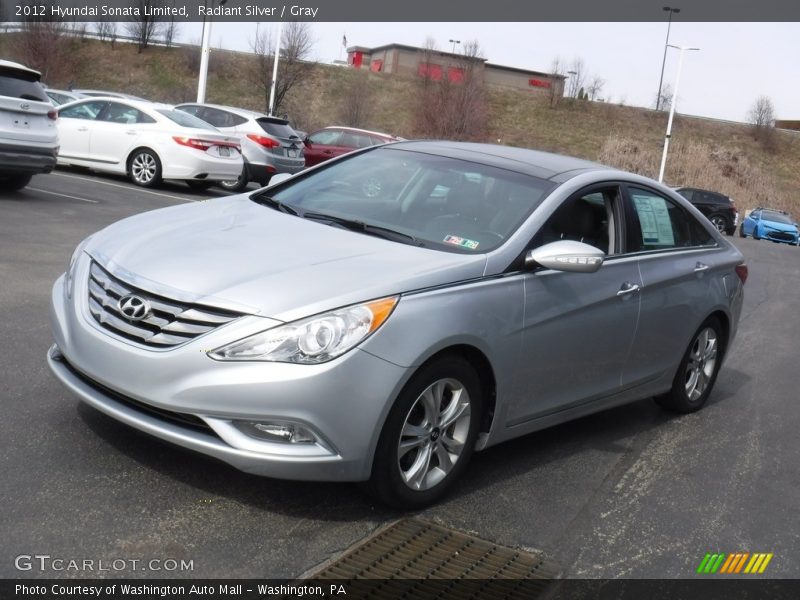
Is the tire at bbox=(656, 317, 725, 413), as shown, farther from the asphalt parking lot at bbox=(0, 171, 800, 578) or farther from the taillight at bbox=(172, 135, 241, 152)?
the taillight at bbox=(172, 135, 241, 152)

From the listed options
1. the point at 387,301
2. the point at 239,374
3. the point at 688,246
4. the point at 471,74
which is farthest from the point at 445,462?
the point at 471,74

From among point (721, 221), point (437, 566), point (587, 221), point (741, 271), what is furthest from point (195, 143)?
point (721, 221)

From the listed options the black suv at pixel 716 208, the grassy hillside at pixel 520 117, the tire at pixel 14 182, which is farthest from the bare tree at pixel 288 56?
the tire at pixel 14 182

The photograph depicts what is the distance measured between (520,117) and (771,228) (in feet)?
122

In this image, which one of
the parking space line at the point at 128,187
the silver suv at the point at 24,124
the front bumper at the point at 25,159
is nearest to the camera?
the silver suv at the point at 24,124

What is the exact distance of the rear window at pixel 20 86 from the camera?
38.3 feet

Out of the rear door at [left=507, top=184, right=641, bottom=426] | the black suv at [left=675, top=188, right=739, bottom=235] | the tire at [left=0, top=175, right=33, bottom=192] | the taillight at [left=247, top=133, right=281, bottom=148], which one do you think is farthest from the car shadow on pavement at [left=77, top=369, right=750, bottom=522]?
the black suv at [left=675, top=188, right=739, bottom=235]

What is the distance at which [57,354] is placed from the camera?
14.4 feet

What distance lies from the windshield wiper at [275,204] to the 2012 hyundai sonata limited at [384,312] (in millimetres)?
26

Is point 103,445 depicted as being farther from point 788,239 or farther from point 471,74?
point 471,74

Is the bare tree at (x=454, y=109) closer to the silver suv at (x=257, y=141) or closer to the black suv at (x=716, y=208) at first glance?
the black suv at (x=716, y=208)

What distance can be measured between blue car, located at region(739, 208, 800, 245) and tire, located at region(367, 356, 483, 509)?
111 feet

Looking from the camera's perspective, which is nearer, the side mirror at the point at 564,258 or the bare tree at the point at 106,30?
the side mirror at the point at 564,258

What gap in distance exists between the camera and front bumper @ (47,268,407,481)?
12.0 ft
